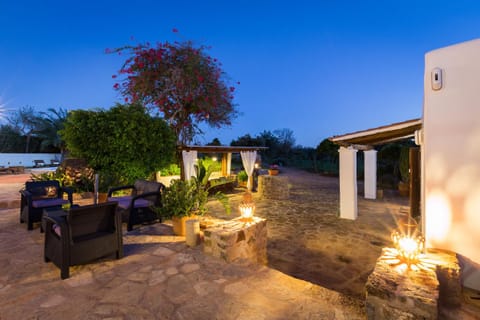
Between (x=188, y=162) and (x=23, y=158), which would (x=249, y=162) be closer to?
(x=188, y=162)

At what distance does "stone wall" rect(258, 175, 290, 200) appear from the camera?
10007mm

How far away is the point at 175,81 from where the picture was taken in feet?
29.2

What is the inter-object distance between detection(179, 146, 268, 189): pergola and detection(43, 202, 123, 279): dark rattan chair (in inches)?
235

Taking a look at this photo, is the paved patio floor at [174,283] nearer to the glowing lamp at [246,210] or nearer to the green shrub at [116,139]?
the glowing lamp at [246,210]

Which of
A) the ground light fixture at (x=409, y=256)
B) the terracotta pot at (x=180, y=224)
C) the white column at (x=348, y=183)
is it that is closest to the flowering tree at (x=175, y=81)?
the white column at (x=348, y=183)

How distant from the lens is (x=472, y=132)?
2.78 m

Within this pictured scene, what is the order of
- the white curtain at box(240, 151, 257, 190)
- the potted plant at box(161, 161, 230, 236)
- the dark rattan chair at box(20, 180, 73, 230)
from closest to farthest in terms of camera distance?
the potted plant at box(161, 161, 230, 236), the dark rattan chair at box(20, 180, 73, 230), the white curtain at box(240, 151, 257, 190)

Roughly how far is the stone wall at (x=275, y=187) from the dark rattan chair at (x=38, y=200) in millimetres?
7252

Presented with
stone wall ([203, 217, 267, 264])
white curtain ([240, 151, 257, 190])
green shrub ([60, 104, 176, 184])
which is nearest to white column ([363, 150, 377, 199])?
white curtain ([240, 151, 257, 190])

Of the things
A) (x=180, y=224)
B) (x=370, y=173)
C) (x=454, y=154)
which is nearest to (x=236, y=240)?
(x=180, y=224)

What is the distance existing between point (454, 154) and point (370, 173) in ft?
24.7

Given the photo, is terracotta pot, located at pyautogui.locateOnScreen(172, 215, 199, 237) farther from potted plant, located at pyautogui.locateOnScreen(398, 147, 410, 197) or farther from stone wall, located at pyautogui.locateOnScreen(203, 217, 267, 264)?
potted plant, located at pyautogui.locateOnScreen(398, 147, 410, 197)

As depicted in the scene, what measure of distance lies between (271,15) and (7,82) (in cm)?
4126

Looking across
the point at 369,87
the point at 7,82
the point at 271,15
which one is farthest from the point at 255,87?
the point at 7,82
